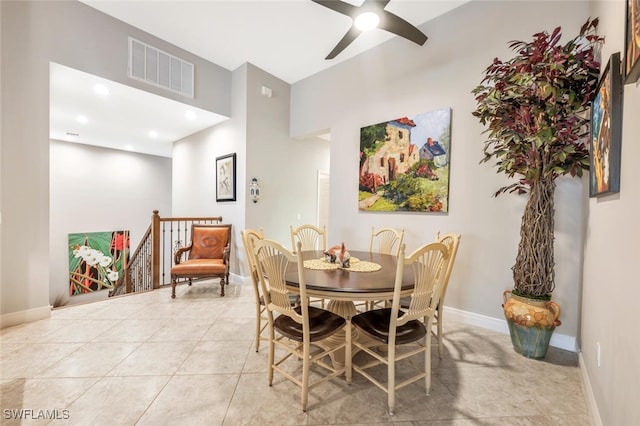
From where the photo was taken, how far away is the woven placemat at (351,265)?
6.91 ft

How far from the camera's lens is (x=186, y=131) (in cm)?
548

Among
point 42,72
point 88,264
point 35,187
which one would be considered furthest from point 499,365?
point 88,264

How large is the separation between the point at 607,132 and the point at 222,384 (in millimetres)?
2887

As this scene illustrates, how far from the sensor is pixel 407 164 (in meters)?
3.36

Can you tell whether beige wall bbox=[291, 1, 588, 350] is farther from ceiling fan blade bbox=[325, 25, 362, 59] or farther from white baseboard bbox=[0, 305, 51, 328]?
white baseboard bbox=[0, 305, 51, 328]

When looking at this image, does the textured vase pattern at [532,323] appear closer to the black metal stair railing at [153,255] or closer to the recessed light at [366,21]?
the recessed light at [366,21]

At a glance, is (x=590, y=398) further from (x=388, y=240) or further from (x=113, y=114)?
(x=113, y=114)

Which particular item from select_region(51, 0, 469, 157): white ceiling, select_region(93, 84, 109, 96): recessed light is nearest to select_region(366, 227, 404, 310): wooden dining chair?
select_region(51, 0, 469, 157): white ceiling

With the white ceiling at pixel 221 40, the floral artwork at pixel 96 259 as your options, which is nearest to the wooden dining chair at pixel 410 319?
the white ceiling at pixel 221 40

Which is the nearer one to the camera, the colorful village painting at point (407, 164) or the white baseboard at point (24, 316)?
the white baseboard at point (24, 316)

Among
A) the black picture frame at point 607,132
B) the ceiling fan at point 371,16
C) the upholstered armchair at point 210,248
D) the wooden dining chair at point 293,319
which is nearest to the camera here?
the black picture frame at point 607,132

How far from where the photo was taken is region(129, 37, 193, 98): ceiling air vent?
355cm

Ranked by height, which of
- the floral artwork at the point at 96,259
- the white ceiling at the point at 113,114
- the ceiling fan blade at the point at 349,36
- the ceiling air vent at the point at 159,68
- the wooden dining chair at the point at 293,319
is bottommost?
the floral artwork at the point at 96,259

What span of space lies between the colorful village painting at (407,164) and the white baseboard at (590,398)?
67.6 inches
